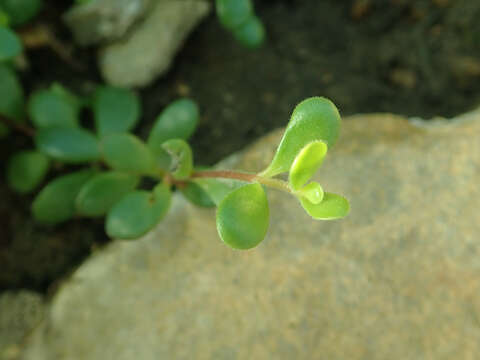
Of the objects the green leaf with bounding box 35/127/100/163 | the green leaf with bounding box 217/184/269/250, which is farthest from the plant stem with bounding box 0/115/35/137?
the green leaf with bounding box 217/184/269/250

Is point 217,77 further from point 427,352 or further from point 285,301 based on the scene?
point 427,352

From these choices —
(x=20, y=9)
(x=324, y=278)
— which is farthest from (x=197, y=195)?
(x=20, y=9)

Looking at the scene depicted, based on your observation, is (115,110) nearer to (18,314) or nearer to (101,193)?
(101,193)

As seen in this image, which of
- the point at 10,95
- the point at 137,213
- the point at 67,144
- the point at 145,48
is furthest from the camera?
the point at 145,48

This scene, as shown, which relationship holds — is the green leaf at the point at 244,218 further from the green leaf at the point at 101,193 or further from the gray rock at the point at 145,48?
the gray rock at the point at 145,48

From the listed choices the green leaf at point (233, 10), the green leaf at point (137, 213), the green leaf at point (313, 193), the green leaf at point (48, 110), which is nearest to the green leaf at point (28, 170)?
the green leaf at point (48, 110)
